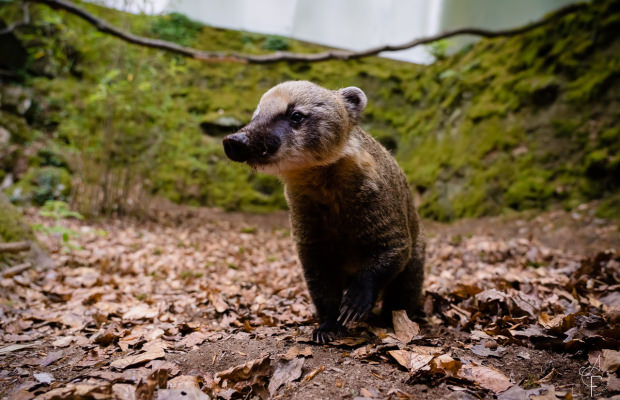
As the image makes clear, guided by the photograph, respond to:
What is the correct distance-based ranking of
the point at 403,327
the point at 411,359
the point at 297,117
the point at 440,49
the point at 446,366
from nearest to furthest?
the point at 446,366, the point at 411,359, the point at 297,117, the point at 403,327, the point at 440,49

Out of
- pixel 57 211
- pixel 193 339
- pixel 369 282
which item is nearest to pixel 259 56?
pixel 57 211

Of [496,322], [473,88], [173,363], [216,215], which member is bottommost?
[216,215]

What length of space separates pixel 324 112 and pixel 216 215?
9.14 meters

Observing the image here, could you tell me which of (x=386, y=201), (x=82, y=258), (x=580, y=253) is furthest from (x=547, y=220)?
(x=82, y=258)

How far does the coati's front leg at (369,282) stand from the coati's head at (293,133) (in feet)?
2.77

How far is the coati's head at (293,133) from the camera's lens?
254 cm

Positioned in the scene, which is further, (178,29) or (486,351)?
(178,29)

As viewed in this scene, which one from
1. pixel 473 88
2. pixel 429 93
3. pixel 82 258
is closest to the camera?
pixel 82 258

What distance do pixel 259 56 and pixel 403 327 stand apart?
5732 mm

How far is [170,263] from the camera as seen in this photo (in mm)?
5602

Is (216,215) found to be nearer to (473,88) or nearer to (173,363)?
(473,88)

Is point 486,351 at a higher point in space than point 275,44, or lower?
lower

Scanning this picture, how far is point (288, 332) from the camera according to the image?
114 inches

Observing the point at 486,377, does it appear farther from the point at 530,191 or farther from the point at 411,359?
the point at 530,191
